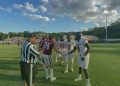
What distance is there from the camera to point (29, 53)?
9.48 m

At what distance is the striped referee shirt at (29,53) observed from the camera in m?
9.40

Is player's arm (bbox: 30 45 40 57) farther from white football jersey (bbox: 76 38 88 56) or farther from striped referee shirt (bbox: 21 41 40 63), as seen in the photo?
white football jersey (bbox: 76 38 88 56)

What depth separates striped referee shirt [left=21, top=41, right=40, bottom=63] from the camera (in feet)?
30.8

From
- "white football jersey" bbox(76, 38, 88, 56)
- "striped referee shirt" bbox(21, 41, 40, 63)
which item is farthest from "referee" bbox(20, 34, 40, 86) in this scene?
"white football jersey" bbox(76, 38, 88, 56)

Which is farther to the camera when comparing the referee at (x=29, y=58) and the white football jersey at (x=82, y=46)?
the white football jersey at (x=82, y=46)

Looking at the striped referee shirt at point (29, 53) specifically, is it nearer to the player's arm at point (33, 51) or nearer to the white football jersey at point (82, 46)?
the player's arm at point (33, 51)

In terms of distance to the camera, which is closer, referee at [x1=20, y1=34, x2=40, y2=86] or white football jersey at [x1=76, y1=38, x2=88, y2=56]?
referee at [x1=20, y1=34, x2=40, y2=86]

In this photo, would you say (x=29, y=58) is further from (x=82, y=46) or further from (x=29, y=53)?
(x=82, y=46)

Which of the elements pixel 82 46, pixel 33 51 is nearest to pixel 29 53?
pixel 33 51

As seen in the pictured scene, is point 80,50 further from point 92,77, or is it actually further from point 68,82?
point 92,77

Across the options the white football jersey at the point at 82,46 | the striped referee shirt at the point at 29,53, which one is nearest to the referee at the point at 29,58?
the striped referee shirt at the point at 29,53

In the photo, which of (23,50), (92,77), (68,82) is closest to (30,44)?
(23,50)

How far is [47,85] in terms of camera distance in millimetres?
12289

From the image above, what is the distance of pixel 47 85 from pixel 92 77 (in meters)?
3.13
